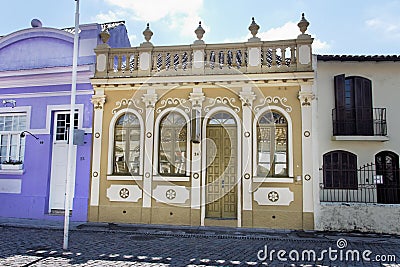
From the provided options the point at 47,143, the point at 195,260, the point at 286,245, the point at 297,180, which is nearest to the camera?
the point at 195,260

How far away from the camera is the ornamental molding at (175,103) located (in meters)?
10.6

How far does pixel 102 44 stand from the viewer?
36.9 feet

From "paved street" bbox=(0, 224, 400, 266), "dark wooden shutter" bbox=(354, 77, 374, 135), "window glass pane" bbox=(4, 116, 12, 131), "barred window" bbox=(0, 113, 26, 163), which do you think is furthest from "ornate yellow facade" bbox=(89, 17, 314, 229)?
"window glass pane" bbox=(4, 116, 12, 131)

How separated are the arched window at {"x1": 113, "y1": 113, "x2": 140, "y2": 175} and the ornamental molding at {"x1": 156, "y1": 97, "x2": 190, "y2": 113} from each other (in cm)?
97

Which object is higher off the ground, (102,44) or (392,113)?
(102,44)

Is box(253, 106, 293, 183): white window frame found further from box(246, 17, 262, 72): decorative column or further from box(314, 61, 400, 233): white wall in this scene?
box(246, 17, 262, 72): decorative column

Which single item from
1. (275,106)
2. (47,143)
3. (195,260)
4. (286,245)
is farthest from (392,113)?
(47,143)

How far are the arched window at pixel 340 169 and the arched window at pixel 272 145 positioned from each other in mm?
1321

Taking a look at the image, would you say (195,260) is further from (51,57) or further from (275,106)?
(51,57)

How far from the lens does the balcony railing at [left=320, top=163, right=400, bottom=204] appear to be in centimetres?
991

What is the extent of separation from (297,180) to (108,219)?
19.6 ft

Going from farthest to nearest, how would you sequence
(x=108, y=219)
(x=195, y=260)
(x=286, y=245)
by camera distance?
(x=108, y=219) < (x=286, y=245) < (x=195, y=260)

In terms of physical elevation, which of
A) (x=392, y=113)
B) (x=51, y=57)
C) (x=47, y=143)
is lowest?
(x=47, y=143)

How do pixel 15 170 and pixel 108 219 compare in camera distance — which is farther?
pixel 15 170
